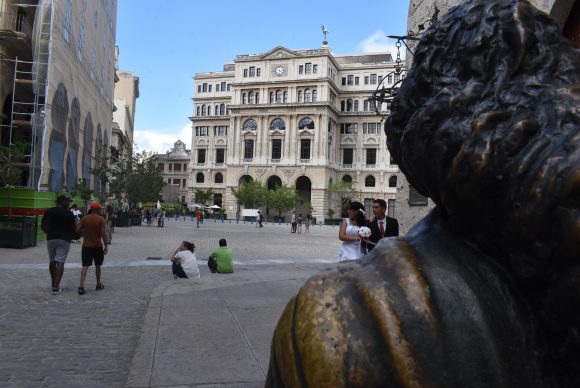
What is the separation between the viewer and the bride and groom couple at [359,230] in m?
5.95

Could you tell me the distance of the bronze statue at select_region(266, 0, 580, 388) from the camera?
0.74 metres

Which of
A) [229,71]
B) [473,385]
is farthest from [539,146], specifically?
[229,71]

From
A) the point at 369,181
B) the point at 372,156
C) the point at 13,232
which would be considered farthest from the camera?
the point at 369,181

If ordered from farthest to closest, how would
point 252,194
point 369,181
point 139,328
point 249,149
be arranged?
1. point 369,181
2. point 249,149
3. point 252,194
4. point 139,328

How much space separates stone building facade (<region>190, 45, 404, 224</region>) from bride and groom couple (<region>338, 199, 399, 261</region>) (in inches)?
2091

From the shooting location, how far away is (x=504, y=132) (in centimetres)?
77

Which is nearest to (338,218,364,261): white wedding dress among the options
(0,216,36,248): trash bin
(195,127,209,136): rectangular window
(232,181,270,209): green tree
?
(0,216,36,248): trash bin

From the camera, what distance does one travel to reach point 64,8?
19797 mm

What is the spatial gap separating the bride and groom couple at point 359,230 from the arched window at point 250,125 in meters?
56.5

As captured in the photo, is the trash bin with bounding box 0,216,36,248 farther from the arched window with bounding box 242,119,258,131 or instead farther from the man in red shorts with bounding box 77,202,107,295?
the arched window with bounding box 242,119,258,131

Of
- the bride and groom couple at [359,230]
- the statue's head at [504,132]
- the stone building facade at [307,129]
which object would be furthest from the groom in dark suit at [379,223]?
the stone building facade at [307,129]

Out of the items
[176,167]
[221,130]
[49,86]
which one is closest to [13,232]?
[49,86]

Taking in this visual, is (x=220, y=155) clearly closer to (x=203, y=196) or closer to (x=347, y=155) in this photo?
(x=203, y=196)

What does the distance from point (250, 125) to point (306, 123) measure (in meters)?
7.52
